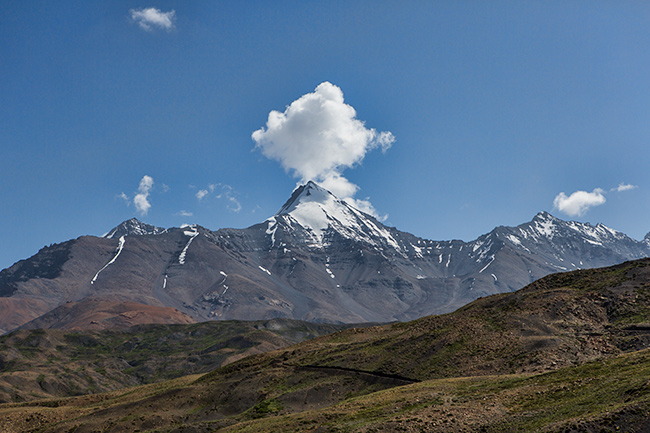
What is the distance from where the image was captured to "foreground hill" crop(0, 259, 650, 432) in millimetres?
46312

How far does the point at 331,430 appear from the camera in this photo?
49.3 metres

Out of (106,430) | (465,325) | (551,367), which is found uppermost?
→ (465,325)

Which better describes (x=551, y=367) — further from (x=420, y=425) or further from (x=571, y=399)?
(x=420, y=425)

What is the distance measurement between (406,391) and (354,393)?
15.4 metres

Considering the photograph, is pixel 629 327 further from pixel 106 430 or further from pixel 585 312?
pixel 106 430

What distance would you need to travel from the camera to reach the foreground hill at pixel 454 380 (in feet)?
152

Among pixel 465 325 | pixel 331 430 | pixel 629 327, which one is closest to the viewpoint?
pixel 331 430

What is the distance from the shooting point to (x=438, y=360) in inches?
3179

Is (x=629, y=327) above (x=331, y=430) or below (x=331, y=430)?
above

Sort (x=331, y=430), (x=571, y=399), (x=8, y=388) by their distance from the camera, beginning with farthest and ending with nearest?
(x=8, y=388) → (x=331, y=430) → (x=571, y=399)

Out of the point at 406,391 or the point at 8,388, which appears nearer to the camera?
the point at 406,391

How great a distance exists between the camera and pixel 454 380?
66.3 metres

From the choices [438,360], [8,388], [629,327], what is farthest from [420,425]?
[8,388]

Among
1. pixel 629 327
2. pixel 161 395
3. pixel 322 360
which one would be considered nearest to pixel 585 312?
pixel 629 327
